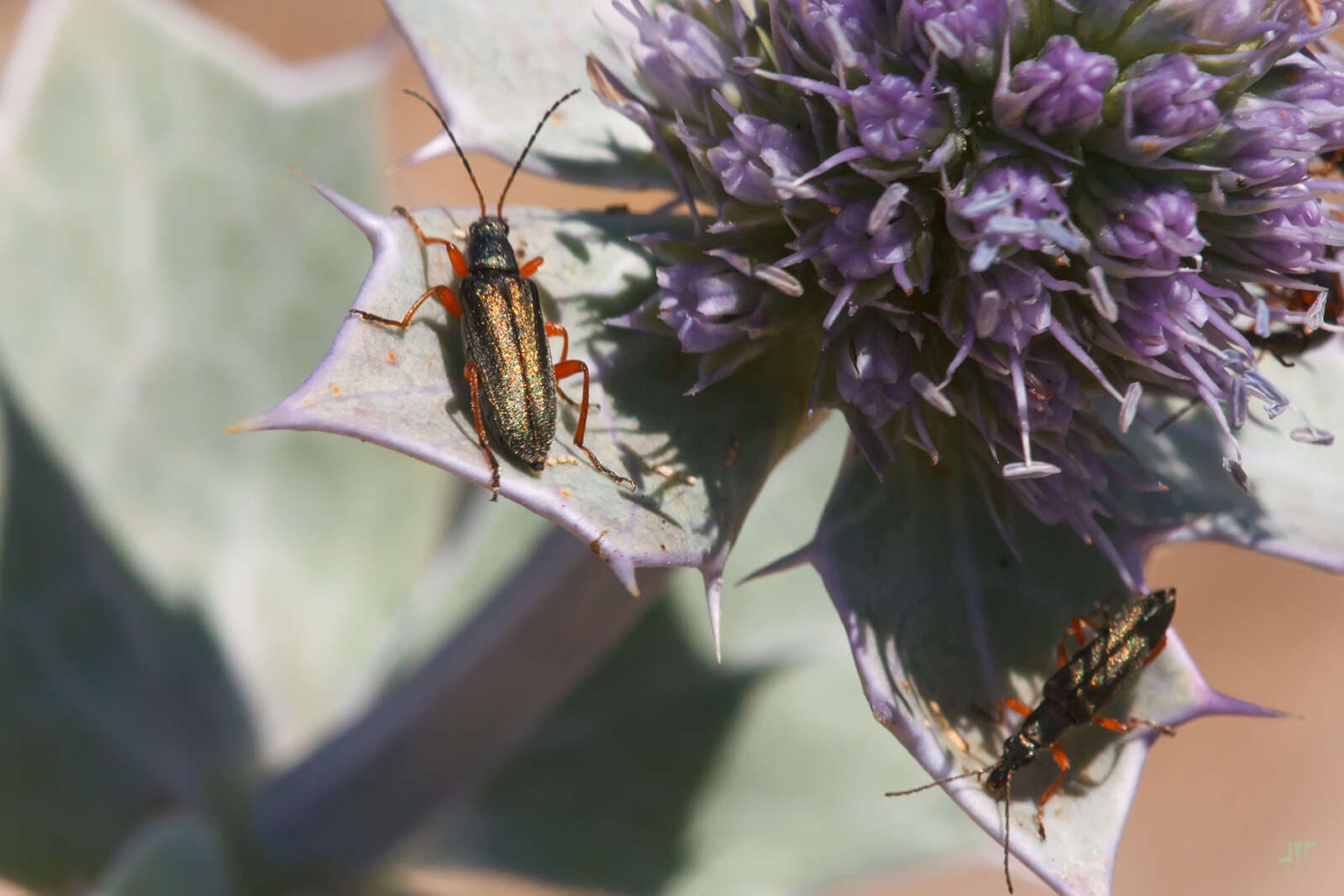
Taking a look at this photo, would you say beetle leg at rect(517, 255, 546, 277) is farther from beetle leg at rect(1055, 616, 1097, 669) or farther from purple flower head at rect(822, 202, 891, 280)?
beetle leg at rect(1055, 616, 1097, 669)

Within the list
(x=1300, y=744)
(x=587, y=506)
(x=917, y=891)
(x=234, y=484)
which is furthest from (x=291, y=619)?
(x=1300, y=744)

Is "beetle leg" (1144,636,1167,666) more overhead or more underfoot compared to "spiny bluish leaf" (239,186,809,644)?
more underfoot

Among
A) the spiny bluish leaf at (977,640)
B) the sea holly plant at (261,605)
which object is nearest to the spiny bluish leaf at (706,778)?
the sea holly plant at (261,605)

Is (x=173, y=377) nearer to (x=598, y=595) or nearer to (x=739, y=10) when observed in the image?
(x=598, y=595)

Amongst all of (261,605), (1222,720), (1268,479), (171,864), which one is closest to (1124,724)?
(1268,479)

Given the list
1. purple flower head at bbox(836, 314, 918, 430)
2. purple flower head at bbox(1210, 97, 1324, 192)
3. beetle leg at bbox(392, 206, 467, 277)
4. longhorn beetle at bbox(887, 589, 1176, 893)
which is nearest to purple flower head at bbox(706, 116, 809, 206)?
purple flower head at bbox(836, 314, 918, 430)

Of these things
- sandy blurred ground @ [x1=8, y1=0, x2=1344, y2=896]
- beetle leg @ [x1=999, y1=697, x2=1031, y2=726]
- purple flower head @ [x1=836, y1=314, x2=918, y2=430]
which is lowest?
sandy blurred ground @ [x1=8, y1=0, x2=1344, y2=896]

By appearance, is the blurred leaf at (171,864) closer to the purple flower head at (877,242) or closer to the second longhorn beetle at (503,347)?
the second longhorn beetle at (503,347)
